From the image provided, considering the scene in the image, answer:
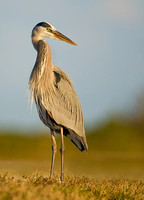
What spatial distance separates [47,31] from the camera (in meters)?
7.98

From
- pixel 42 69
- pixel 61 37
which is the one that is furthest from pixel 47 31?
pixel 42 69

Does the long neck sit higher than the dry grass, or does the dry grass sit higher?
the long neck

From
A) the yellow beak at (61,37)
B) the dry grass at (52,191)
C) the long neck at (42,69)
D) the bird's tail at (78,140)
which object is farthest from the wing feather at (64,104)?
the dry grass at (52,191)

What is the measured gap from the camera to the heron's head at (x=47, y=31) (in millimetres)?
7914

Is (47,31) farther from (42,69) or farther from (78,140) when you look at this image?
(78,140)

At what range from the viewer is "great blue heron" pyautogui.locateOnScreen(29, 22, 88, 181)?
24.2 feet

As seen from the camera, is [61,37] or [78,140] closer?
[78,140]

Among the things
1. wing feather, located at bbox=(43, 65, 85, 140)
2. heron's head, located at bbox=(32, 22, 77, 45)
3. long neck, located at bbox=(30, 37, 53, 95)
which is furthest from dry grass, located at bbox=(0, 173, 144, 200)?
heron's head, located at bbox=(32, 22, 77, 45)

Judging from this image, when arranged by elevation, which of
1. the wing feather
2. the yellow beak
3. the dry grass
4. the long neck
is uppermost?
the yellow beak

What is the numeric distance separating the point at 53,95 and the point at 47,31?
5.34ft

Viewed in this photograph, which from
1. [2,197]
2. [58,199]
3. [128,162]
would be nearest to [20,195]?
[2,197]

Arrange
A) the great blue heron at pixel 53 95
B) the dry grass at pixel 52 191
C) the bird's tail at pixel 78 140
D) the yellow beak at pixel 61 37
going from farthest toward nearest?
the yellow beak at pixel 61 37 → the bird's tail at pixel 78 140 → the great blue heron at pixel 53 95 → the dry grass at pixel 52 191

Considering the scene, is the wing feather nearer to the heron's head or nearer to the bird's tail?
the bird's tail

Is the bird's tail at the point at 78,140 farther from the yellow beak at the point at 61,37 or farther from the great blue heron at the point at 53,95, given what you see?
the yellow beak at the point at 61,37
